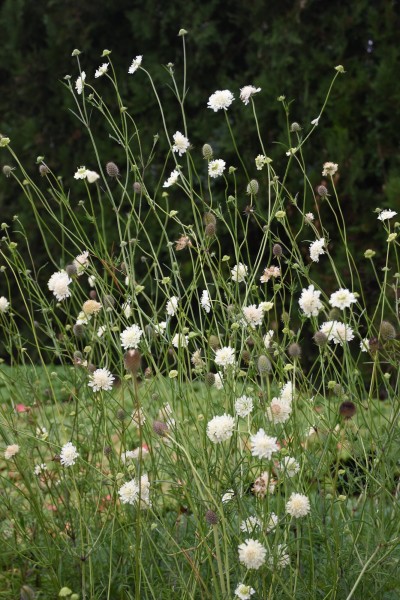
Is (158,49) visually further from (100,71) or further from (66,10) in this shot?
(100,71)

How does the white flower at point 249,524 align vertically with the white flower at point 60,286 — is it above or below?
below

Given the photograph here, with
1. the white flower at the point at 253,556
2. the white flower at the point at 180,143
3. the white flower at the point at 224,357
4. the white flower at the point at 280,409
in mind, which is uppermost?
the white flower at the point at 180,143

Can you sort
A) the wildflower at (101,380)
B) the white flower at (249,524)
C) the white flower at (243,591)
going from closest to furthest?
the white flower at (243,591) → the white flower at (249,524) → the wildflower at (101,380)

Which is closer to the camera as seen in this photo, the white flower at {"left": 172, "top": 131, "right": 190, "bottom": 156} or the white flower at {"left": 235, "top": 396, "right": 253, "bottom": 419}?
the white flower at {"left": 235, "top": 396, "right": 253, "bottom": 419}

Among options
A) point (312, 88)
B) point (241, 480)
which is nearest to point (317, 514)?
point (241, 480)

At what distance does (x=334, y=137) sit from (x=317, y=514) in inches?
123

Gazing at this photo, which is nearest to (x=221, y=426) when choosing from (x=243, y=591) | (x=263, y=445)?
(x=263, y=445)

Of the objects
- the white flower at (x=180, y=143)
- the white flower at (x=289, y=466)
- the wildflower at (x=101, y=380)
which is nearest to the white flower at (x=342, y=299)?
the white flower at (x=289, y=466)

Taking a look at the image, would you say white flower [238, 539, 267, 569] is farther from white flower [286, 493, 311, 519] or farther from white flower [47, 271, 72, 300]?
white flower [47, 271, 72, 300]

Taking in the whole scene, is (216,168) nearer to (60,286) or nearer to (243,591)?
(60,286)

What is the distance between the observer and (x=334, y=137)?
4984mm

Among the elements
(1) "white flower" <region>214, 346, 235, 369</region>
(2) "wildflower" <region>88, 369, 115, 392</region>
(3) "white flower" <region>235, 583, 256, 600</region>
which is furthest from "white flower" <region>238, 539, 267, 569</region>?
(2) "wildflower" <region>88, 369, 115, 392</region>

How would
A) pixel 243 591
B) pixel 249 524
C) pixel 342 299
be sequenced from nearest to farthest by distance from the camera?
pixel 243 591
pixel 342 299
pixel 249 524

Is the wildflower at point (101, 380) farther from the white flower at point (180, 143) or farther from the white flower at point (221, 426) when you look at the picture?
the white flower at point (180, 143)
